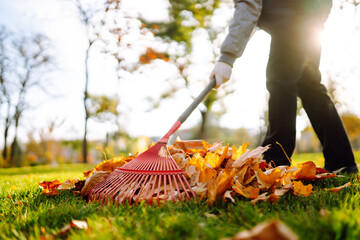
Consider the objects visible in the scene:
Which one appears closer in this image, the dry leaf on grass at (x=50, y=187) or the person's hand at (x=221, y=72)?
the dry leaf on grass at (x=50, y=187)

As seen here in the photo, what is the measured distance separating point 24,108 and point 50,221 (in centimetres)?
1768

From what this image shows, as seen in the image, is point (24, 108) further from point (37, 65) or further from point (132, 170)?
point (132, 170)

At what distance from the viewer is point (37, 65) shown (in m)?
16.4

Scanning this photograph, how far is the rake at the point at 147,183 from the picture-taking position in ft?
5.03

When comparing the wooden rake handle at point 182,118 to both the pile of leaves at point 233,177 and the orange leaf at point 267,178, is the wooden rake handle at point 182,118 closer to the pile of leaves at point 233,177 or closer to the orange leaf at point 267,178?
the pile of leaves at point 233,177

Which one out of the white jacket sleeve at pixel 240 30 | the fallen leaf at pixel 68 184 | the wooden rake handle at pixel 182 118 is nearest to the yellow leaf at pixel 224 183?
the wooden rake handle at pixel 182 118

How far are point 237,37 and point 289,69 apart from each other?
21.2 inches

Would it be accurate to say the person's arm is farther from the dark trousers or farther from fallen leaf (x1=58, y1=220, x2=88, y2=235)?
fallen leaf (x1=58, y1=220, x2=88, y2=235)

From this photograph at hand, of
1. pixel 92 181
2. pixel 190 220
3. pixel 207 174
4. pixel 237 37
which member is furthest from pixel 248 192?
pixel 237 37

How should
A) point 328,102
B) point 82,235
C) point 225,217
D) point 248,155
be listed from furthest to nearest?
1. point 328,102
2. point 248,155
3. point 225,217
4. point 82,235

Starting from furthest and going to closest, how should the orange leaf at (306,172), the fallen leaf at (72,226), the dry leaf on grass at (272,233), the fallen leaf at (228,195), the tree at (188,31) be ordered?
the tree at (188,31), the orange leaf at (306,172), the fallen leaf at (228,195), the fallen leaf at (72,226), the dry leaf on grass at (272,233)

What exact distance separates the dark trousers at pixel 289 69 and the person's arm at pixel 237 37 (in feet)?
0.60

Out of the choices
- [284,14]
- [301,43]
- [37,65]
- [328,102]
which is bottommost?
[328,102]

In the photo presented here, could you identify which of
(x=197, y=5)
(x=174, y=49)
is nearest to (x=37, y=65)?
(x=174, y=49)
